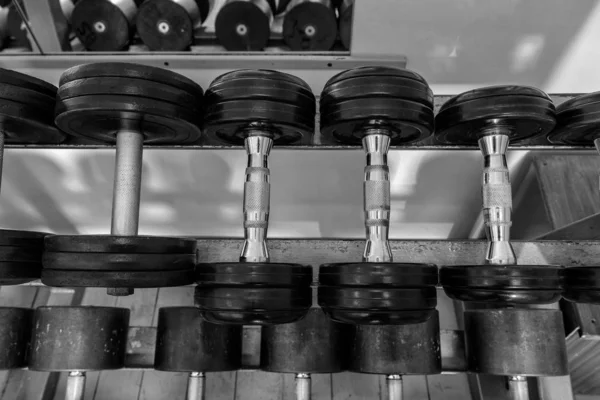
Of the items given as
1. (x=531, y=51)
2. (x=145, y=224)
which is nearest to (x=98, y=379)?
(x=145, y=224)

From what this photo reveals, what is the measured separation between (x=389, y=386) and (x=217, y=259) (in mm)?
433

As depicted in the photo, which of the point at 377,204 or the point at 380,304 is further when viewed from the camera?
the point at 377,204

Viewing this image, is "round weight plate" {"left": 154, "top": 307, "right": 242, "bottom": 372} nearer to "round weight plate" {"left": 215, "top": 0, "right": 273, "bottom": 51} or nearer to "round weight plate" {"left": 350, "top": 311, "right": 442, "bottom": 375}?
"round weight plate" {"left": 350, "top": 311, "right": 442, "bottom": 375}

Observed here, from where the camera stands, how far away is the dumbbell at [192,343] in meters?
0.89

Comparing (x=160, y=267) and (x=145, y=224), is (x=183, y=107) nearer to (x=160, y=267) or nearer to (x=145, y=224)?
(x=160, y=267)

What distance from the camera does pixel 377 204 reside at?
0.81 meters

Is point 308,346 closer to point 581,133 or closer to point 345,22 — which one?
point 581,133

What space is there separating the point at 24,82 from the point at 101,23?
0.70 m

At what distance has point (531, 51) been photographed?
118 cm

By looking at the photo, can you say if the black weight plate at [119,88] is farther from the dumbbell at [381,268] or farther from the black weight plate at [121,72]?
the dumbbell at [381,268]

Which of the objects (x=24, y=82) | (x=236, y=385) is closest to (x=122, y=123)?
(x=24, y=82)

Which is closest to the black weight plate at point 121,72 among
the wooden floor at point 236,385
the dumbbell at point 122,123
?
the dumbbell at point 122,123

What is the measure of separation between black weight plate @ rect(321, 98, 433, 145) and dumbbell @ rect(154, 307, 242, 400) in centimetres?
45

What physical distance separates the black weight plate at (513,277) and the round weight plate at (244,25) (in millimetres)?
980
